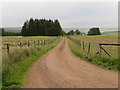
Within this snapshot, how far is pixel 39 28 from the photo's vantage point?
301ft

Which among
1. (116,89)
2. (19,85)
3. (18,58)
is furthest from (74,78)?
(18,58)

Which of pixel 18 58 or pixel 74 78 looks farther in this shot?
pixel 18 58

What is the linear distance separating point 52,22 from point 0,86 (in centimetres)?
9274

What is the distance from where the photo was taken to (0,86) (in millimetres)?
6043

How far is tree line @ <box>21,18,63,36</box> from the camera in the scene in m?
89.9

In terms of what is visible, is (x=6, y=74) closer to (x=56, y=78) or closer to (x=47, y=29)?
(x=56, y=78)

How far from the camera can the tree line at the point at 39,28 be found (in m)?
89.9

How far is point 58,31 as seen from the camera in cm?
9381

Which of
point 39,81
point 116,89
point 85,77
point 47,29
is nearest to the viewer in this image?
point 116,89

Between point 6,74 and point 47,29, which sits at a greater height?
point 47,29

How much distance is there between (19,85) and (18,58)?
515cm

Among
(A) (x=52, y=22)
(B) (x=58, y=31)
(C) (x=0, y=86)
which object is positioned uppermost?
(A) (x=52, y=22)

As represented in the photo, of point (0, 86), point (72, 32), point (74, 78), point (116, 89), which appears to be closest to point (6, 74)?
point (0, 86)

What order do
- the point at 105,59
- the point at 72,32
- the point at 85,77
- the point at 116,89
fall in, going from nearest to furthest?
the point at 116,89, the point at 85,77, the point at 105,59, the point at 72,32
